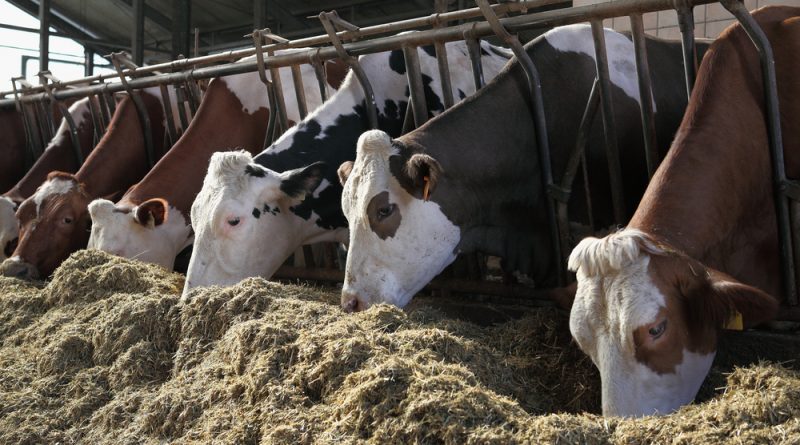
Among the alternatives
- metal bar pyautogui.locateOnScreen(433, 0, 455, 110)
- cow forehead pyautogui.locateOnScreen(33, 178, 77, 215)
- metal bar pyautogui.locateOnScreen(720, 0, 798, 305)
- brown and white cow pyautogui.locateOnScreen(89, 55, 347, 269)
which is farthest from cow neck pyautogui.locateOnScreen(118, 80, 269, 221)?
metal bar pyautogui.locateOnScreen(720, 0, 798, 305)

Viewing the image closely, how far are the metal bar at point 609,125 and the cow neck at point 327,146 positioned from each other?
5.58ft

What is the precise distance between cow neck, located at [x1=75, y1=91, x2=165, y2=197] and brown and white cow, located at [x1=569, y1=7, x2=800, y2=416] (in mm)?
5052

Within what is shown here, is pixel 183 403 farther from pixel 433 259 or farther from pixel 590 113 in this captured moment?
pixel 590 113

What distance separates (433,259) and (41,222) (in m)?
3.75

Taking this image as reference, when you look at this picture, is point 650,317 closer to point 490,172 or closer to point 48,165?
point 490,172

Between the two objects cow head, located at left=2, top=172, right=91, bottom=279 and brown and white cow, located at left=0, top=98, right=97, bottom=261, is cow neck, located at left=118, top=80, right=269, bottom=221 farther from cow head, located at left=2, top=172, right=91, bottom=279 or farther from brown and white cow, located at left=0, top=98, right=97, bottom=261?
brown and white cow, located at left=0, top=98, right=97, bottom=261

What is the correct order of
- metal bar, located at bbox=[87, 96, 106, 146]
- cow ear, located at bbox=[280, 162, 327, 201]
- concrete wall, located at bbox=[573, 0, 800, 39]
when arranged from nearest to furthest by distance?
cow ear, located at bbox=[280, 162, 327, 201]
concrete wall, located at bbox=[573, 0, 800, 39]
metal bar, located at bbox=[87, 96, 106, 146]

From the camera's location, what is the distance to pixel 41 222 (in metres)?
6.32

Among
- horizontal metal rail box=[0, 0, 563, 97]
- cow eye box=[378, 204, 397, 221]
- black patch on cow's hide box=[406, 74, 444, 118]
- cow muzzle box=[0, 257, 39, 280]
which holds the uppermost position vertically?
horizontal metal rail box=[0, 0, 563, 97]

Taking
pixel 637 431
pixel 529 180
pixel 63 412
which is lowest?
pixel 63 412

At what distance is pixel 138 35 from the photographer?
14180mm

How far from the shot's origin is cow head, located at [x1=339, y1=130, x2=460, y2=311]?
153 inches

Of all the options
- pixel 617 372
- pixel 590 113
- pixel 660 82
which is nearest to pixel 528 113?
pixel 590 113

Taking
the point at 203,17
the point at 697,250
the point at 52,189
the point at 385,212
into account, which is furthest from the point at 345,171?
the point at 203,17
